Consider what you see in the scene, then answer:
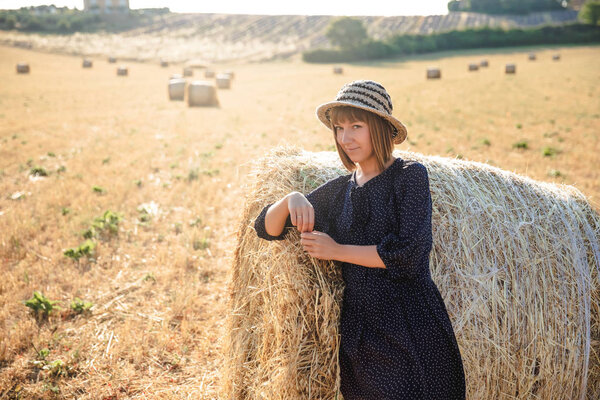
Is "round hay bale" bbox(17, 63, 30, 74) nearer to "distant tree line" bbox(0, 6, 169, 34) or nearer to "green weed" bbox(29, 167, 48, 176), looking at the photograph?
"green weed" bbox(29, 167, 48, 176)

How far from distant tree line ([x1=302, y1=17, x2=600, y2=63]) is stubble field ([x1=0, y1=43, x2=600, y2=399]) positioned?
33850mm

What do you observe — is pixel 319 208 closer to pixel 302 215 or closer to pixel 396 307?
pixel 302 215

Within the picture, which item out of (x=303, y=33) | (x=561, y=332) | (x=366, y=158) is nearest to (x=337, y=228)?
(x=366, y=158)

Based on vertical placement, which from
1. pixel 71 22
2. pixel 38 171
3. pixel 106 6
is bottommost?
pixel 38 171

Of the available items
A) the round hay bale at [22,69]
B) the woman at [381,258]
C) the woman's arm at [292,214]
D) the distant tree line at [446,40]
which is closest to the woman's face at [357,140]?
the woman at [381,258]

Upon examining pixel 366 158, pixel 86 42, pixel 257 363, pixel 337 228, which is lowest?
pixel 257 363

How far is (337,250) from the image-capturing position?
236 centimetres

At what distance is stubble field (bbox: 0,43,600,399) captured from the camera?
12.0ft

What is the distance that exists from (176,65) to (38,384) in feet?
147

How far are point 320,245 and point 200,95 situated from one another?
1729 centimetres

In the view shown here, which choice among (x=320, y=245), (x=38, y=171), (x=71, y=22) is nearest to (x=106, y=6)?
(x=71, y=22)

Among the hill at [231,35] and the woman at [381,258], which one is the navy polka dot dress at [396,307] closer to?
the woman at [381,258]

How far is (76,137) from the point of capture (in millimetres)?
12102

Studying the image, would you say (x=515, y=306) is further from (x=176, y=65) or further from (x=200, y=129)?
(x=176, y=65)
